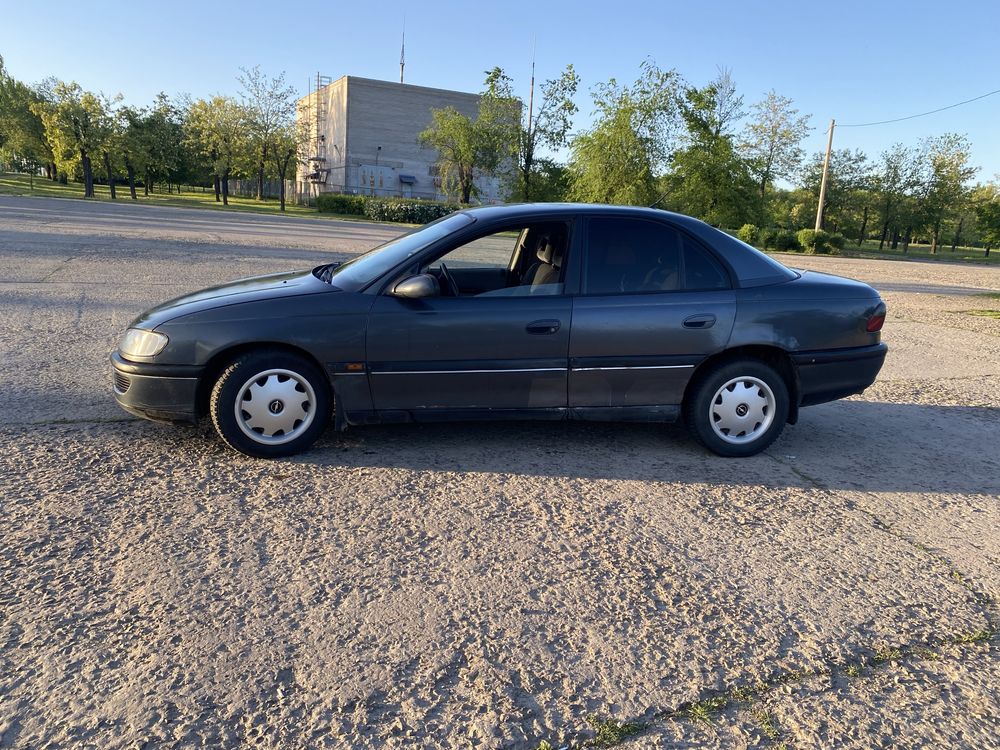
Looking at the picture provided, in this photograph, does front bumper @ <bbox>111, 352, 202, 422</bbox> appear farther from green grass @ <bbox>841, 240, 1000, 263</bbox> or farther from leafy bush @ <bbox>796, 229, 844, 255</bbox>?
green grass @ <bbox>841, 240, 1000, 263</bbox>

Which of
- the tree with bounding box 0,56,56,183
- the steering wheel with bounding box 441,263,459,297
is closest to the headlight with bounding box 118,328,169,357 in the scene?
the steering wheel with bounding box 441,263,459,297

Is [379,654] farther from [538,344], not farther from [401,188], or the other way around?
[401,188]

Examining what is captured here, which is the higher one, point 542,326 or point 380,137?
point 380,137

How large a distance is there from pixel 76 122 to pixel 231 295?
4964 cm

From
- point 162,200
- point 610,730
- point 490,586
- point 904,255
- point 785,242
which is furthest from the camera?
point 162,200

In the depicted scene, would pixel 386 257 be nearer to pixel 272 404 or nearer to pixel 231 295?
pixel 231 295

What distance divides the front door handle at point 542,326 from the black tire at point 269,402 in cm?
128

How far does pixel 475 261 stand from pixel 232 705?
3.42 m

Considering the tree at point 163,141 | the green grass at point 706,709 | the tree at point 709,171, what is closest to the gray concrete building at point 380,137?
the tree at point 163,141

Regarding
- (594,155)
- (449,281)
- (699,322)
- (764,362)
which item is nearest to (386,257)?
(449,281)

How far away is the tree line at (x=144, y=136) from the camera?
44.8 metres

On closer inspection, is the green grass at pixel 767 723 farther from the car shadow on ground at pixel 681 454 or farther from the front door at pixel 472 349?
the front door at pixel 472 349

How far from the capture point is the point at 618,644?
8.36 ft

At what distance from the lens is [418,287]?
4039 millimetres
